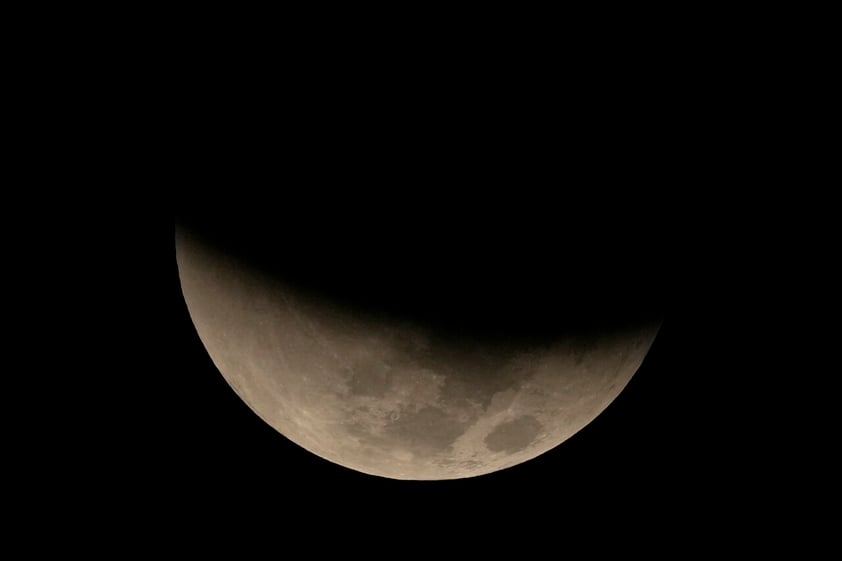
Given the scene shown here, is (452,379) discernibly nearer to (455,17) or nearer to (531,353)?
(531,353)

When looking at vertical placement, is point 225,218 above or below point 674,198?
below

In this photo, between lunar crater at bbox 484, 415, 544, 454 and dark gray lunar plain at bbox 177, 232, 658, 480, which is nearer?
dark gray lunar plain at bbox 177, 232, 658, 480

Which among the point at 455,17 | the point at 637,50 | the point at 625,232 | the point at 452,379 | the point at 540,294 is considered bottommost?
the point at 452,379

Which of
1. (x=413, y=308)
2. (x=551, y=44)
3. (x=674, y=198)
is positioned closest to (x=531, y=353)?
(x=413, y=308)

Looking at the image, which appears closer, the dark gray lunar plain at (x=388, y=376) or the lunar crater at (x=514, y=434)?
the dark gray lunar plain at (x=388, y=376)

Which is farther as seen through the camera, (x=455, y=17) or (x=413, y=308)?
(x=413, y=308)

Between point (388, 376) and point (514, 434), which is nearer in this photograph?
point (388, 376)

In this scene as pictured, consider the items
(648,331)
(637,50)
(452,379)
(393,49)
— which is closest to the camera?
(393,49)

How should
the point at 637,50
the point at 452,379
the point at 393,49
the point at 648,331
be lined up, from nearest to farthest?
the point at 393,49 → the point at 637,50 → the point at 452,379 → the point at 648,331
